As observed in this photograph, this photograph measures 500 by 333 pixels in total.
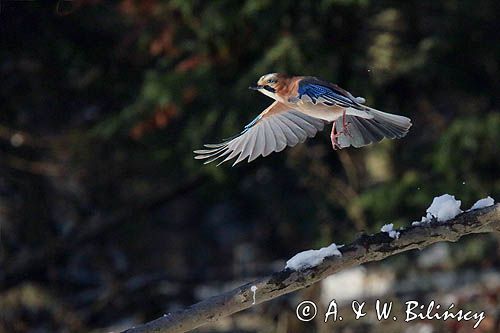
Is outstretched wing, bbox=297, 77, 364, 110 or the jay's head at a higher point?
the jay's head

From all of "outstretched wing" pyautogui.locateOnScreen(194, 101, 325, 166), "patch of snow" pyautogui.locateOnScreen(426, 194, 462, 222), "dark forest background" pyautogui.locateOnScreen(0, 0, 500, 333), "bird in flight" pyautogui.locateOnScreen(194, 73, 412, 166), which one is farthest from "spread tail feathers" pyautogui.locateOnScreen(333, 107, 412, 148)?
"dark forest background" pyautogui.locateOnScreen(0, 0, 500, 333)

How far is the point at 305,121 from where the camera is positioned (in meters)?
3.09

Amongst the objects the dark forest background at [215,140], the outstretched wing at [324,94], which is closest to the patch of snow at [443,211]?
the outstretched wing at [324,94]

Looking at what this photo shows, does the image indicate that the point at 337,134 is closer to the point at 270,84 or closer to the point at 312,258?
the point at 270,84

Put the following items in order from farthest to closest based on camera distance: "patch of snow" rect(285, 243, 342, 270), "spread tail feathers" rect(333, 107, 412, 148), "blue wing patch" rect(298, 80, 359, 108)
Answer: "spread tail feathers" rect(333, 107, 412, 148)
"blue wing patch" rect(298, 80, 359, 108)
"patch of snow" rect(285, 243, 342, 270)

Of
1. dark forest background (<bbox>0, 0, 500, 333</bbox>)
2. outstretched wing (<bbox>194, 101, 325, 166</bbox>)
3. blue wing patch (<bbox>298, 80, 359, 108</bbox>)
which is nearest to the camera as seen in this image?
blue wing patch (<bbox>298, 80, 359, 108</bbox>)

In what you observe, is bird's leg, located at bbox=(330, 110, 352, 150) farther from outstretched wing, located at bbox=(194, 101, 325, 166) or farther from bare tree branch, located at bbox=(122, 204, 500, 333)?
bare tree branch, located at bbox=(122, 204, 500, 333)

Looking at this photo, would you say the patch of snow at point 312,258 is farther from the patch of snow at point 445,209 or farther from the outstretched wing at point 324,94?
the outstretched wing at point 324,94

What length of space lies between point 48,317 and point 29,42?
1.91 metres

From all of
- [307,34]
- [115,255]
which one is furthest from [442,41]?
[115,255]

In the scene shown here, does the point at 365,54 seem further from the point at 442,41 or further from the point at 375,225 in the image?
the point at 375,225

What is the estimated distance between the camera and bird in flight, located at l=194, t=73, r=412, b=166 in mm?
2764

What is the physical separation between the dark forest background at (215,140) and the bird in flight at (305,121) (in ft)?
6.40

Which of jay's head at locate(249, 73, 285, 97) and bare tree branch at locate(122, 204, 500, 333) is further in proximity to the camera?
jay's head at locate(249, 73, 285, 97)
